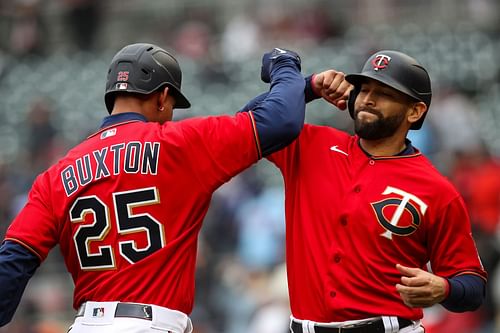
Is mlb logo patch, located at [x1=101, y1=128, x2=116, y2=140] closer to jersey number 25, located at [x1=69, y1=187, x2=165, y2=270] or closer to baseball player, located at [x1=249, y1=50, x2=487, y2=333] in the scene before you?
jersey number 25, located at [x1=69, y1=187, x2=165, y2=270]

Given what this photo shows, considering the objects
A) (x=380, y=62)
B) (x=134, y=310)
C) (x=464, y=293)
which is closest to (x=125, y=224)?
(x=134, y=310)

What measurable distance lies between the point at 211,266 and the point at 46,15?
934cm

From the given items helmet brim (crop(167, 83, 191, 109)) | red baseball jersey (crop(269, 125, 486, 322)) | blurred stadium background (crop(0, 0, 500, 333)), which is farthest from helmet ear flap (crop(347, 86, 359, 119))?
blurred stadium background (crop(0, 0, 500, 333))

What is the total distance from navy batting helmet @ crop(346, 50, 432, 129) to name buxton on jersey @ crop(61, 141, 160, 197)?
44.3 inches

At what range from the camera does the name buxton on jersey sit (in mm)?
5375

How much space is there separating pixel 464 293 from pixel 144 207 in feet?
5.38

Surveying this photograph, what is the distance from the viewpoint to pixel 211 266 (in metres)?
12.0

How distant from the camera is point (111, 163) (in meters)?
5.42

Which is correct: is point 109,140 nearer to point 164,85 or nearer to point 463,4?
point 164,85

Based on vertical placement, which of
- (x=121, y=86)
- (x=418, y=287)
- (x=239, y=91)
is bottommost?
(x=239, y=91)

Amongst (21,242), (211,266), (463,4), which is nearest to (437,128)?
(211,266)

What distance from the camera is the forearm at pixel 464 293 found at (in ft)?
17.7

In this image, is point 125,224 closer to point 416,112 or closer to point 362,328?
point 362,328

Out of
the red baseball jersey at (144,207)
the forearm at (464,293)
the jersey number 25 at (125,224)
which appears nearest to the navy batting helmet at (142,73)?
the red baseball jersey at (144,207)
